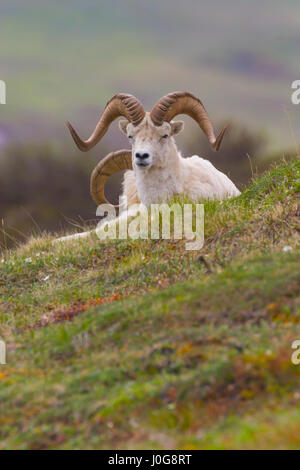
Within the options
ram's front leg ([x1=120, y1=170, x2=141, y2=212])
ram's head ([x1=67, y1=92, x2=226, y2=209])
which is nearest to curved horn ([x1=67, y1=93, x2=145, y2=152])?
ram's head ([x1=67, y1=92, x2=226, y2=209])

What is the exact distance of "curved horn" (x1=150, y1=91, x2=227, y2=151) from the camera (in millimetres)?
14234

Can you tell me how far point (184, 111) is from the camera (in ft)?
49.4

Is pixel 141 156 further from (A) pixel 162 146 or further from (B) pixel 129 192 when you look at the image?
(B) pixel 129 192

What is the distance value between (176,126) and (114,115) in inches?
62.8

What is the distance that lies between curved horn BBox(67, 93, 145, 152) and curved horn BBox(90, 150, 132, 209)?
889mm

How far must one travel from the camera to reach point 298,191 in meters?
11.3

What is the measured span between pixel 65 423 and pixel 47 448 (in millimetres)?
297

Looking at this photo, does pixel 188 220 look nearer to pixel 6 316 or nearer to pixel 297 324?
pixel 6 316

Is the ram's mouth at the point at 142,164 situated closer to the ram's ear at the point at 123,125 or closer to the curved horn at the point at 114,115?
the curved horn at the point at 114,115

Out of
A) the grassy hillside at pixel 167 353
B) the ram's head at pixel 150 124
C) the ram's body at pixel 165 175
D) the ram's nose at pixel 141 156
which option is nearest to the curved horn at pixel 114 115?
the ram's head at pixel 150 124

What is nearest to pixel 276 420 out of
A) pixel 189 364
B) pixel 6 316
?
pixel 189 364

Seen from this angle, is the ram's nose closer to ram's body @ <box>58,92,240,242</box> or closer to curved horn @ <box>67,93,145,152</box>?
ram's body @ <box>58,92,240,242</box>

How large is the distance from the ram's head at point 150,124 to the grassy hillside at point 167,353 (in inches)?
147

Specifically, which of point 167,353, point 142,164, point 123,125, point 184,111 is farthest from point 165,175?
point 167,353
